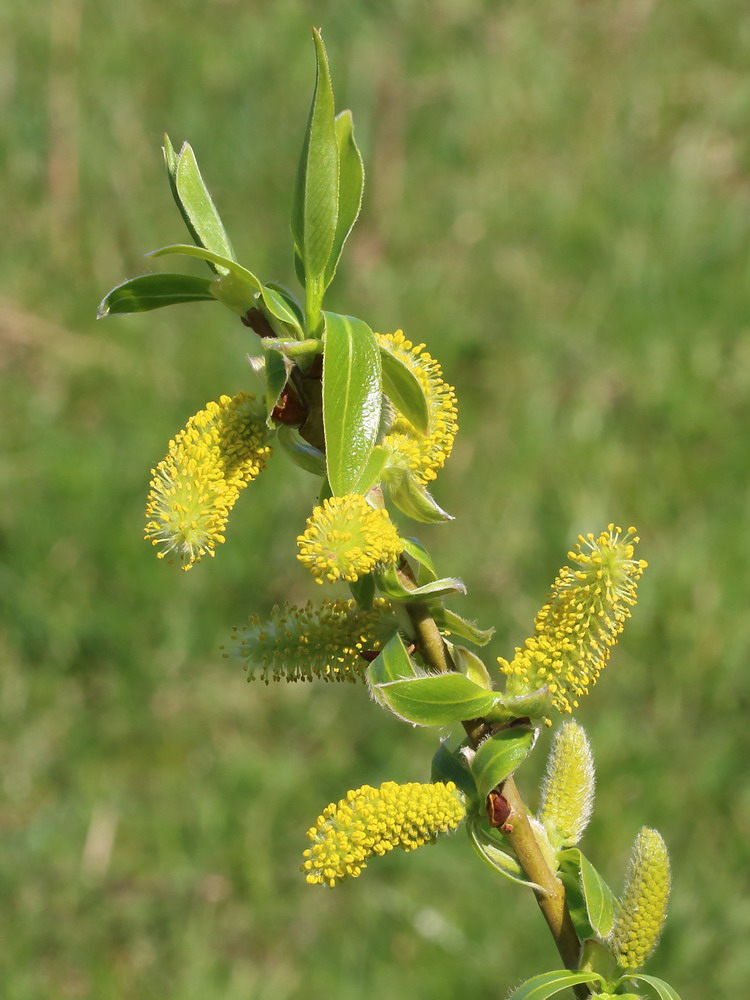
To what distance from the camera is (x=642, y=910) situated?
98cm

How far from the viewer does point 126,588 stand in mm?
3545

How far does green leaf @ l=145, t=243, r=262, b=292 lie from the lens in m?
0.88

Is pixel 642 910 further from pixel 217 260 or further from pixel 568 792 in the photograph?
pixel 217 260

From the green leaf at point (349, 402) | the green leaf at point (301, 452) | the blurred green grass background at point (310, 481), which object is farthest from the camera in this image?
the blurred green grass background at point (310, 481)

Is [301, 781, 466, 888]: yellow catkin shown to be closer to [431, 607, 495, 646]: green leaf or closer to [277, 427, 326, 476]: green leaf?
[431, 607, 495, 646]: green leaf

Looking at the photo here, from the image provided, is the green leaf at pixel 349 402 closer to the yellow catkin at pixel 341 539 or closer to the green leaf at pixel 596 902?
the yellow catkin at pixel 341 539

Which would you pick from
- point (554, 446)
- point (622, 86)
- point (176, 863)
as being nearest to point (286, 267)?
point (554, 446)

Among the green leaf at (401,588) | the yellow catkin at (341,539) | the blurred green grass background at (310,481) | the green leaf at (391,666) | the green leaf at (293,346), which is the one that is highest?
the green leaf at (293,346)

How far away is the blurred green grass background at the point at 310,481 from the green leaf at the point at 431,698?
2.29m

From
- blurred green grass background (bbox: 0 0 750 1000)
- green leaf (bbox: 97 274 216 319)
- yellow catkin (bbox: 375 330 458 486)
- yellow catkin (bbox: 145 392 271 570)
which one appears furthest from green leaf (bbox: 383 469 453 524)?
blurred green grass background (bbox: 0 0 750 1000)

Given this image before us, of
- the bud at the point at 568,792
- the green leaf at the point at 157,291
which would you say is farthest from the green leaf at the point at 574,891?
the green leaf at the point at 157,291

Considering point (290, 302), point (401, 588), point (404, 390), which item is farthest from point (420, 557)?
point (290, 302)

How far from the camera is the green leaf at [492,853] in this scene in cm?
98

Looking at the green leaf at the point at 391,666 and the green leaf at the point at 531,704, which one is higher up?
the green leaf at the point at 391,666
